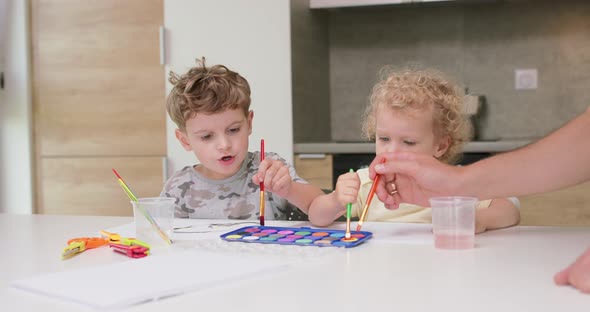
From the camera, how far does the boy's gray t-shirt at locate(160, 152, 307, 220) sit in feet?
5.57

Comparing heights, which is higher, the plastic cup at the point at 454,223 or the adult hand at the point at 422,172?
the adult hand at the point at 422,172

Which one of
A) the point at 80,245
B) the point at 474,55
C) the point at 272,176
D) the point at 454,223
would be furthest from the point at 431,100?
the point at 474,55

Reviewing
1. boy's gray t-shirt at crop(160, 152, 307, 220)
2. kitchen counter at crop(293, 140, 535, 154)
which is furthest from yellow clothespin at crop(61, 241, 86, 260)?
kitchen counter at crop(293, 140, 535, 154)

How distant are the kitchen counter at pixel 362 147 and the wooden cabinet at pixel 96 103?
741 millimetres

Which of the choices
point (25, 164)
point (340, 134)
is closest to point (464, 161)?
point (340, 134)

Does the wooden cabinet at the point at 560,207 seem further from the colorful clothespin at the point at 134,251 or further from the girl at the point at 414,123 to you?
the colorful clothespin at the point at 134,251

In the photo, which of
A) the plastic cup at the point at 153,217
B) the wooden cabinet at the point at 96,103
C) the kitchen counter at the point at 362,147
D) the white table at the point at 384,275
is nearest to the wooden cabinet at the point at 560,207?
the kitchen counter at the point at 362,147

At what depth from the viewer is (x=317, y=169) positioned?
2873mm

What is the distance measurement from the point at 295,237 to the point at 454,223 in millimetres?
252

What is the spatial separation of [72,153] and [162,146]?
0.53 meters

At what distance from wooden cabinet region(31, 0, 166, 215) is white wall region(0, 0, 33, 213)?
0.15ft

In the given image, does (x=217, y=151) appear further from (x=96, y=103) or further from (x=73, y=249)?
(x=96, y=103)

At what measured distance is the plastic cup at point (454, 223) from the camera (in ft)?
3.23

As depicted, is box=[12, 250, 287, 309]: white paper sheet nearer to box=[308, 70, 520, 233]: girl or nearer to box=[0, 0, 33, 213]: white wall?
box=[308, 70, 520, 233]: girl
